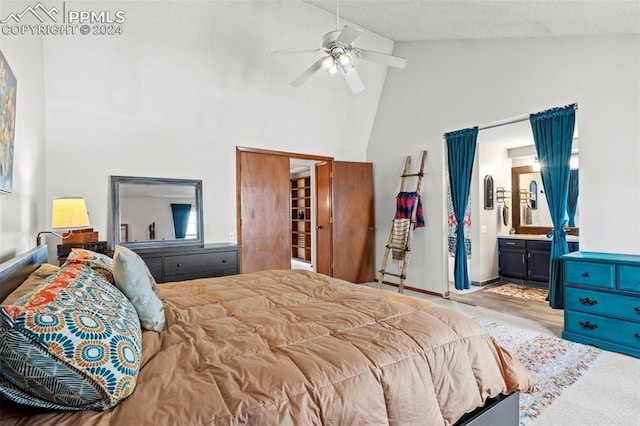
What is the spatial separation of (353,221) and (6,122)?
444 centimetres

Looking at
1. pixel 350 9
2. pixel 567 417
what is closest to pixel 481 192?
pixel 350 9

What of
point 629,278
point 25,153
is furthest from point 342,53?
point 629,278

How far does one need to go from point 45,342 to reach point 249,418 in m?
0.56

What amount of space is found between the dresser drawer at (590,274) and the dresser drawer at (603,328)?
0.96ft

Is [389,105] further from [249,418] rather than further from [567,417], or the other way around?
[249,418]

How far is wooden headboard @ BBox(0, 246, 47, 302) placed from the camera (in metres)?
1.46

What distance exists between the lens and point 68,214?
108 inches

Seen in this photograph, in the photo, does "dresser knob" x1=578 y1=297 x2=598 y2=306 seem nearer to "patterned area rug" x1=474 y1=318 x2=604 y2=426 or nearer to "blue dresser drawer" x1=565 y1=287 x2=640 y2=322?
"blue dresser drawer" x1=565 y1=287 x2=640 y2=322

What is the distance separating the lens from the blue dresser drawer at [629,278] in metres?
2.70

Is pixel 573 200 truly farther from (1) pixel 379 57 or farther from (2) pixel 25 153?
(2) pixel 25 153

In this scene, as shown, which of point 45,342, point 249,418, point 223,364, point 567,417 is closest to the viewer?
point 45,342

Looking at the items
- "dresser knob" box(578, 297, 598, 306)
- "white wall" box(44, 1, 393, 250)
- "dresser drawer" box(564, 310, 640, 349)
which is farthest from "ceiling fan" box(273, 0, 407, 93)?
"dresser drawer" box(564, 310, 640, 349)

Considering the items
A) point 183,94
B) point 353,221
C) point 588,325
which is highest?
point 183,94

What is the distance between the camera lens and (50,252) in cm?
334
